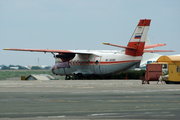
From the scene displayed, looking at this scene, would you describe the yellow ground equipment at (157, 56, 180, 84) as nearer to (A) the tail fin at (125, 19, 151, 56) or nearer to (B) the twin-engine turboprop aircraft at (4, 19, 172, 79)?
(A) the tail fin at (125, 19, 151, 56)

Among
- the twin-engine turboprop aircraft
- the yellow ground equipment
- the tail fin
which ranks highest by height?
the tail fin

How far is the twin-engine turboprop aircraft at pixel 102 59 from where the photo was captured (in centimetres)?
3819

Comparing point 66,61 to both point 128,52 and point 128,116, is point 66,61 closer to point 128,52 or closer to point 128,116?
point 128,52

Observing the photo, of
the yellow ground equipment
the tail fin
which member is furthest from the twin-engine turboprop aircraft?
the yellow ground equipment

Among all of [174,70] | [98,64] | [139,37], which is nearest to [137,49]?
[139,37]

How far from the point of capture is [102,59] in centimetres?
4134

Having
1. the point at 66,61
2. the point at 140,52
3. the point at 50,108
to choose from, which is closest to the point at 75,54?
the point at 66,61

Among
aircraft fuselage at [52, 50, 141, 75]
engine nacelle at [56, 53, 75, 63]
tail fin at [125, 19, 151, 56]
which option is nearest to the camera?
tail fin at [125, 19, 151, 56]

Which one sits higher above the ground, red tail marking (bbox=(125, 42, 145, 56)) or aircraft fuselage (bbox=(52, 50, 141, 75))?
red tail marking (bbox=(125, 42, 145, 56))

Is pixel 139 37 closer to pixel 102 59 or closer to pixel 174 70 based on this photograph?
pixel 102 59

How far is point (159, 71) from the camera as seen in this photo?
2936 centimetres

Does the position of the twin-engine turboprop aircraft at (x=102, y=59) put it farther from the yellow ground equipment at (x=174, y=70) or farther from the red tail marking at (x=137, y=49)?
the yellow ground equipment at (x=174, y=70)

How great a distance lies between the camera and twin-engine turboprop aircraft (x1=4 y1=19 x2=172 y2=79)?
125 feet

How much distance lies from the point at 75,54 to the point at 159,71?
17.3 metres
